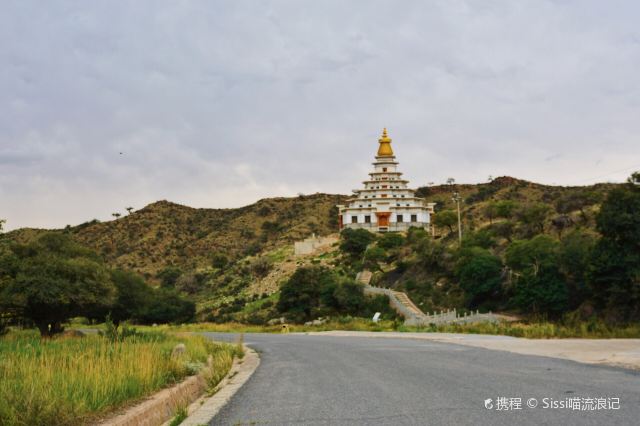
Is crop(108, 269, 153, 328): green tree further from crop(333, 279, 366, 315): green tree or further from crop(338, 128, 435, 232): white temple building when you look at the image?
crop(338, 128, 435, 232): white temple building

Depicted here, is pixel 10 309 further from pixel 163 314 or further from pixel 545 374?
pixel 163 314

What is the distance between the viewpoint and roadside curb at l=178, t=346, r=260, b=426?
816 centimetres

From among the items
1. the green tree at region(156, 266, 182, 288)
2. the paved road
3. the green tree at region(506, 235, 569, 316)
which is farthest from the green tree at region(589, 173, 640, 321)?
the green tree at region(156, 266, 182, 288)

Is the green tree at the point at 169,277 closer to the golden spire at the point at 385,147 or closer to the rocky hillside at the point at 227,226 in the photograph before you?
the rocky hillside at the point at 227,226

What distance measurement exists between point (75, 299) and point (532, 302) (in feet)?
93.8

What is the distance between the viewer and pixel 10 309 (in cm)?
3091

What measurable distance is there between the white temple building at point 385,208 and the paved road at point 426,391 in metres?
84.5

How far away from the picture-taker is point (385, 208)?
10006 cm

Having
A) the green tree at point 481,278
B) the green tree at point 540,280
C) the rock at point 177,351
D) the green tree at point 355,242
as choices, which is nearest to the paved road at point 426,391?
the rock at point 177,351

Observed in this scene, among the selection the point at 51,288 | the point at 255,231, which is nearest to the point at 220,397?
the point at 51,288

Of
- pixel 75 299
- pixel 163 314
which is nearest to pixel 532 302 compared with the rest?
pixel 75 299

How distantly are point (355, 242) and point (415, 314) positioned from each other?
34.0 meters

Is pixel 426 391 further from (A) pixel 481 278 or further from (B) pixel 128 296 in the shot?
(B) pixel 128 296

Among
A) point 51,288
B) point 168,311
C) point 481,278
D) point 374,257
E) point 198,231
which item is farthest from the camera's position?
point 198,231
